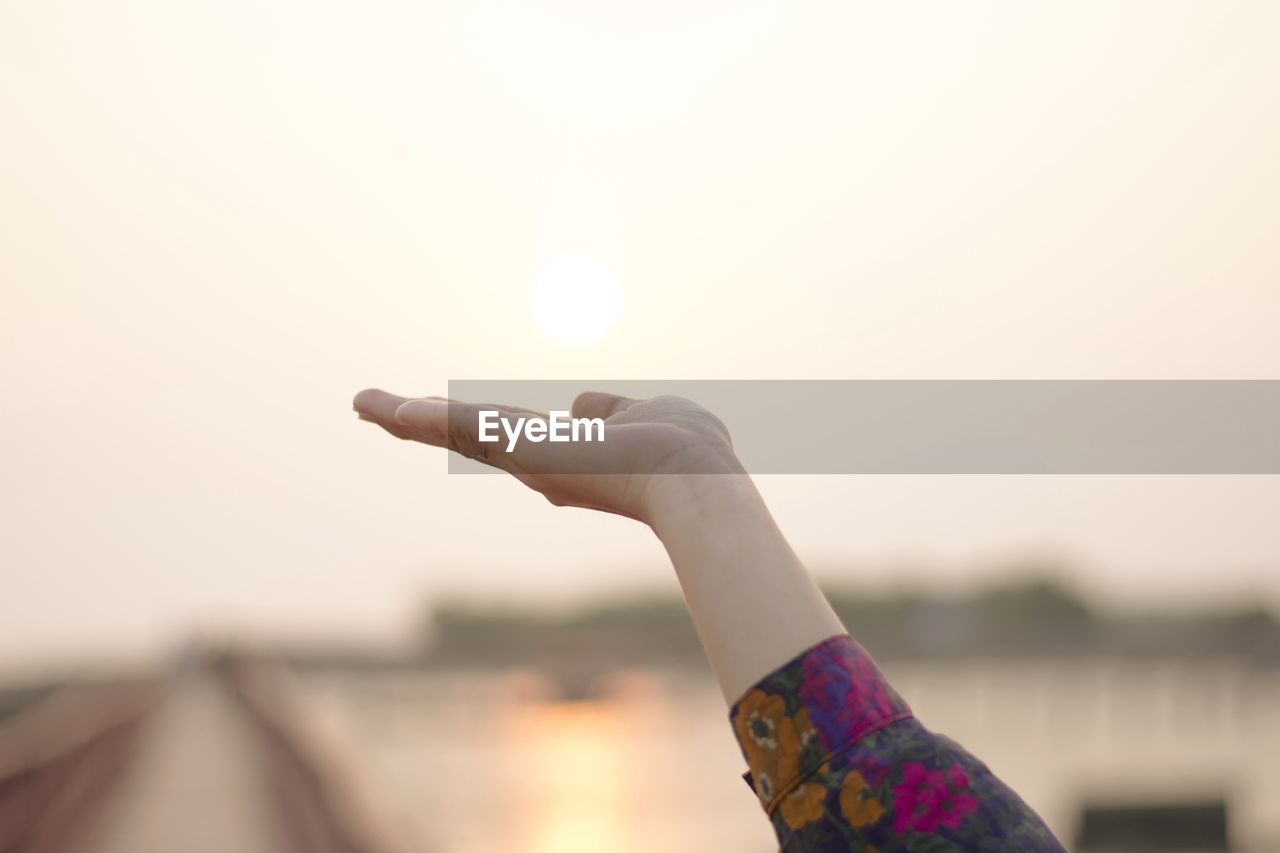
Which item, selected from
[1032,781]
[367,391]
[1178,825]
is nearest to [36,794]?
[367,391]

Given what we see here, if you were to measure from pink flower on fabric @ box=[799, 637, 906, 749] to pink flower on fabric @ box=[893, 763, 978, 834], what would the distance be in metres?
0.06

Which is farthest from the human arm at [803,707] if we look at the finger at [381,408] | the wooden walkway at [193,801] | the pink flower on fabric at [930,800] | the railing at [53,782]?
the wooden walkway at [193,801]

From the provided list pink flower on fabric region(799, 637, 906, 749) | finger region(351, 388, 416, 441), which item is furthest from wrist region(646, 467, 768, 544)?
finger region(351, 388, 416, 441)

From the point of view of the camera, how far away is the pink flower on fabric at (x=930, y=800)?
944 mm

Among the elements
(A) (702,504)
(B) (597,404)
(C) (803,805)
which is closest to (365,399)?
(B) (597,404)

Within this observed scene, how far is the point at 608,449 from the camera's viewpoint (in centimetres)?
135

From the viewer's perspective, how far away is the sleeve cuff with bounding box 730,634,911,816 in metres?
1.00

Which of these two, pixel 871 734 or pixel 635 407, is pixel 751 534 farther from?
pixel 635 407

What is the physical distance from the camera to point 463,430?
61.6 inches

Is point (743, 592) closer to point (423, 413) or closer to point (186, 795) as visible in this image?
point (423, 413)

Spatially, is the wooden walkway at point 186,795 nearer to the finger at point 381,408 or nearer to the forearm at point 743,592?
the finger at point 381,408

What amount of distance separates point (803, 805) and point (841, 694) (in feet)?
0.31

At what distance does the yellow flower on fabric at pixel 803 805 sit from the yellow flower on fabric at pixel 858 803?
0.02 metres

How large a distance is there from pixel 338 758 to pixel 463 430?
516 inches
